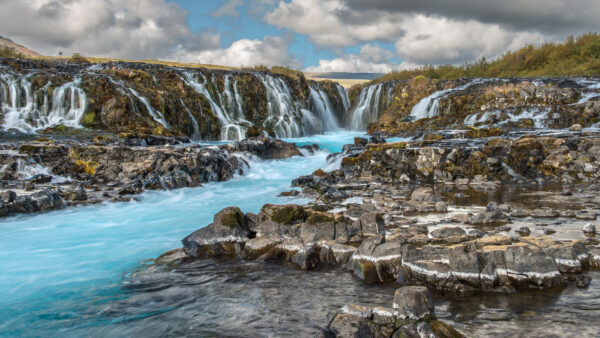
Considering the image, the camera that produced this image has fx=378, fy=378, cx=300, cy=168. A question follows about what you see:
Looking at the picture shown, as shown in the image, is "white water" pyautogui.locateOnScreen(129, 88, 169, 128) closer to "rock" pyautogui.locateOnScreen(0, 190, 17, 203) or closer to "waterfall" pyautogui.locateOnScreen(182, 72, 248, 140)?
"waterfall" pyautogui.locateOnScreen(182, 72, 248, 140)

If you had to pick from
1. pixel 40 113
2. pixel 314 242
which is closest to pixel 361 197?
pixel 314 242

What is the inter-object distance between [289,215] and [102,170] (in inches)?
439

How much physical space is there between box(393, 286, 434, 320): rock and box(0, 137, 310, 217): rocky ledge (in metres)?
11.2

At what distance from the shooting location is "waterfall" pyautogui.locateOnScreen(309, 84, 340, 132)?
4042 centimetres

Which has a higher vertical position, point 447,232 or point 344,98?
point 344,98

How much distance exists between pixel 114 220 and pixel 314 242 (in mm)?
6846


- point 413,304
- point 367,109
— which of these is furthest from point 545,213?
point 367,109

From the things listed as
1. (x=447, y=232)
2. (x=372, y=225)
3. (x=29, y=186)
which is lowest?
(x=447, y=232)

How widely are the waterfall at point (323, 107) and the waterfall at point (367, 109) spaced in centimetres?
231

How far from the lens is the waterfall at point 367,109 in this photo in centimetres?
3991

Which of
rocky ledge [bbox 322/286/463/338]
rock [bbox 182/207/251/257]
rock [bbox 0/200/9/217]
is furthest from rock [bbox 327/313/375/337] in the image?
rock [bbox 0/200/9/217]

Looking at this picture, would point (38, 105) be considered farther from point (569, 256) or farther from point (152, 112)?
point (569, 256)

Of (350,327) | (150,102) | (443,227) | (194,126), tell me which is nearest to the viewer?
(350,327)

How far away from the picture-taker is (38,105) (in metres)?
24.1
